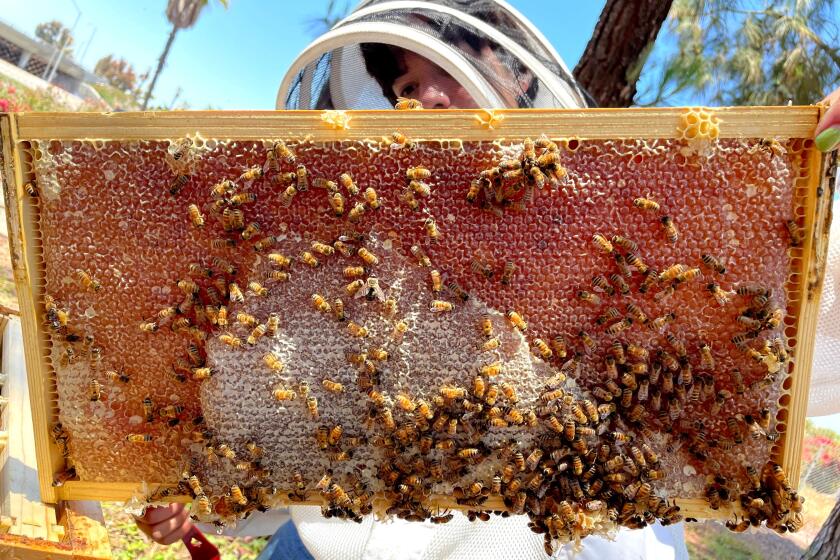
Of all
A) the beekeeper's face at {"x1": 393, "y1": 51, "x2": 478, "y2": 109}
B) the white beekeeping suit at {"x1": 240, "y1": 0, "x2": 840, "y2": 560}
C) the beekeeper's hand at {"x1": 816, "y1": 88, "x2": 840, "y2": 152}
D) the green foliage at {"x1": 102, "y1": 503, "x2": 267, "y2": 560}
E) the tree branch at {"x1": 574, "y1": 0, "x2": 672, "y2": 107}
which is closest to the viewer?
the beekeeper's hand at {"x1": 816, "y1": 88, "x2": 840, "y2": 152}

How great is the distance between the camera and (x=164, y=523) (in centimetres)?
222

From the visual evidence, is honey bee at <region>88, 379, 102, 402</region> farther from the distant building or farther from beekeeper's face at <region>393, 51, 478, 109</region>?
the distant building

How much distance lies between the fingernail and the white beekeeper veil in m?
0.79

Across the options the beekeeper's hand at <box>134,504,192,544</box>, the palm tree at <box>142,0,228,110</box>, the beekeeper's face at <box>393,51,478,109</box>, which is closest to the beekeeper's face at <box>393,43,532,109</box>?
the beekeeper's face at <box>393,51,478,109</box>

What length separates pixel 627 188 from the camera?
150cm

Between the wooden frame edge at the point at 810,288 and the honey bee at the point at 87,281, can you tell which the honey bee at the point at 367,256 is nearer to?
the honey bee at the point at 87,281

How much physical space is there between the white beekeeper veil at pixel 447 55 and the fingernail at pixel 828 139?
2.60 ft

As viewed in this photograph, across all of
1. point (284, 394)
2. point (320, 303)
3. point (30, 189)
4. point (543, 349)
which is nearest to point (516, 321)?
point (543, 349)

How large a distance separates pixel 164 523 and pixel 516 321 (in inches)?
68.7

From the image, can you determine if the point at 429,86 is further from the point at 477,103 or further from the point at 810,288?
the point at 810,288

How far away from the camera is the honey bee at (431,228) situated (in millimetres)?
1502

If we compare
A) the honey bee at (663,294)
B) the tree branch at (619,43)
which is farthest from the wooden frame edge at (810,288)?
the tree branch at (619,43)

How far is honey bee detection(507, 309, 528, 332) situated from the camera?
4.96 feet

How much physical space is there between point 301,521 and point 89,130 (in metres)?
1.59
